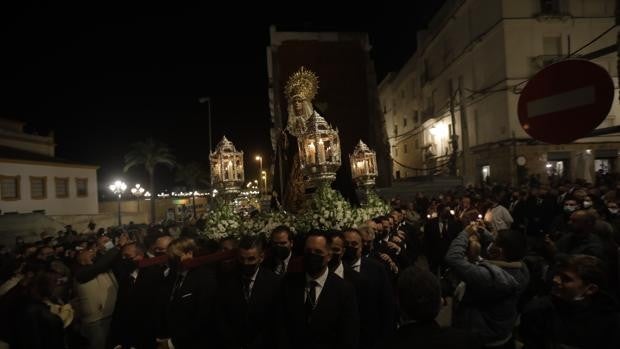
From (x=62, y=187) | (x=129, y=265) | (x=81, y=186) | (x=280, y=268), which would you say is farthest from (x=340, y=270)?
(x=81, y=186)

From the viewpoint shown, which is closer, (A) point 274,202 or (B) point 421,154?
(A) point 274,202

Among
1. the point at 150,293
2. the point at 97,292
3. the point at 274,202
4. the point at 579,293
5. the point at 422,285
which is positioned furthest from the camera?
the point at 274,202

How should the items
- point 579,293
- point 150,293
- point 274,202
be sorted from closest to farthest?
point 579,293
point 150,293
point 274,202

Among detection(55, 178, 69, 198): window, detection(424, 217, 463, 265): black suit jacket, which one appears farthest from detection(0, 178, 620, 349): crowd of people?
detection(55, 178, 69, 198): window

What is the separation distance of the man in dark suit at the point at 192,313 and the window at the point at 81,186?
111 feet

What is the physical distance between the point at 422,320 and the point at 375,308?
2011 millimetres

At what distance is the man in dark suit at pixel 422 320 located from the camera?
6.59ft

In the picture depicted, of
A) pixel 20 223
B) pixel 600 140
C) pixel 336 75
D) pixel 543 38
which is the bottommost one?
pixel 20 223

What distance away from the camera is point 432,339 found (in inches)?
79.7

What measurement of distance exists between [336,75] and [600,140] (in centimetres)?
1522

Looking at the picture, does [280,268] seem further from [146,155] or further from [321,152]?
[146,155]

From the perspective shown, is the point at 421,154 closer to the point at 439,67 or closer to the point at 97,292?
the point at 439,67

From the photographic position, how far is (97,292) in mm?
5543

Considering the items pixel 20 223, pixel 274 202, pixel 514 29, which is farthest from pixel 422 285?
pixel 514 29
